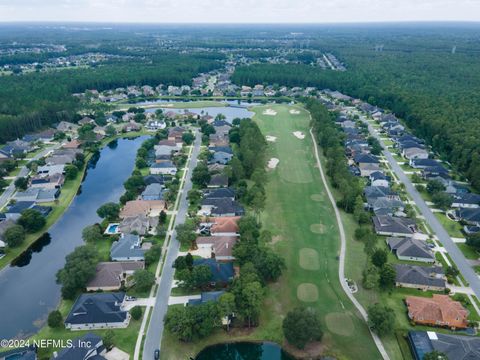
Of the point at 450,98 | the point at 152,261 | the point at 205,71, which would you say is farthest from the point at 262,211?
the point at 205,71

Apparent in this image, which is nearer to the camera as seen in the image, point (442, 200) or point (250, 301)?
point (250, 301)

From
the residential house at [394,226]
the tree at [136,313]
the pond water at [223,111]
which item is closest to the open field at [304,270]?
the tree at [136,313]

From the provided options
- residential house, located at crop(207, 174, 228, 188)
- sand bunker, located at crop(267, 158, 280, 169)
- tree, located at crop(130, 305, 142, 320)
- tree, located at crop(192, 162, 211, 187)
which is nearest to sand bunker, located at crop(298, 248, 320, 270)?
tree, located at crop(130, 305, 142, 320)

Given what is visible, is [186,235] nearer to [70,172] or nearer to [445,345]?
[445,345]

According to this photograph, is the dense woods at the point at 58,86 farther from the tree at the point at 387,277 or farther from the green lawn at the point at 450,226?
the green lawn at the point at 450,226

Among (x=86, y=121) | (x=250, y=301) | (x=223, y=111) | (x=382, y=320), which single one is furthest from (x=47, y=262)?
(x=223, y=111)

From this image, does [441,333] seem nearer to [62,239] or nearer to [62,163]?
[62,239]
